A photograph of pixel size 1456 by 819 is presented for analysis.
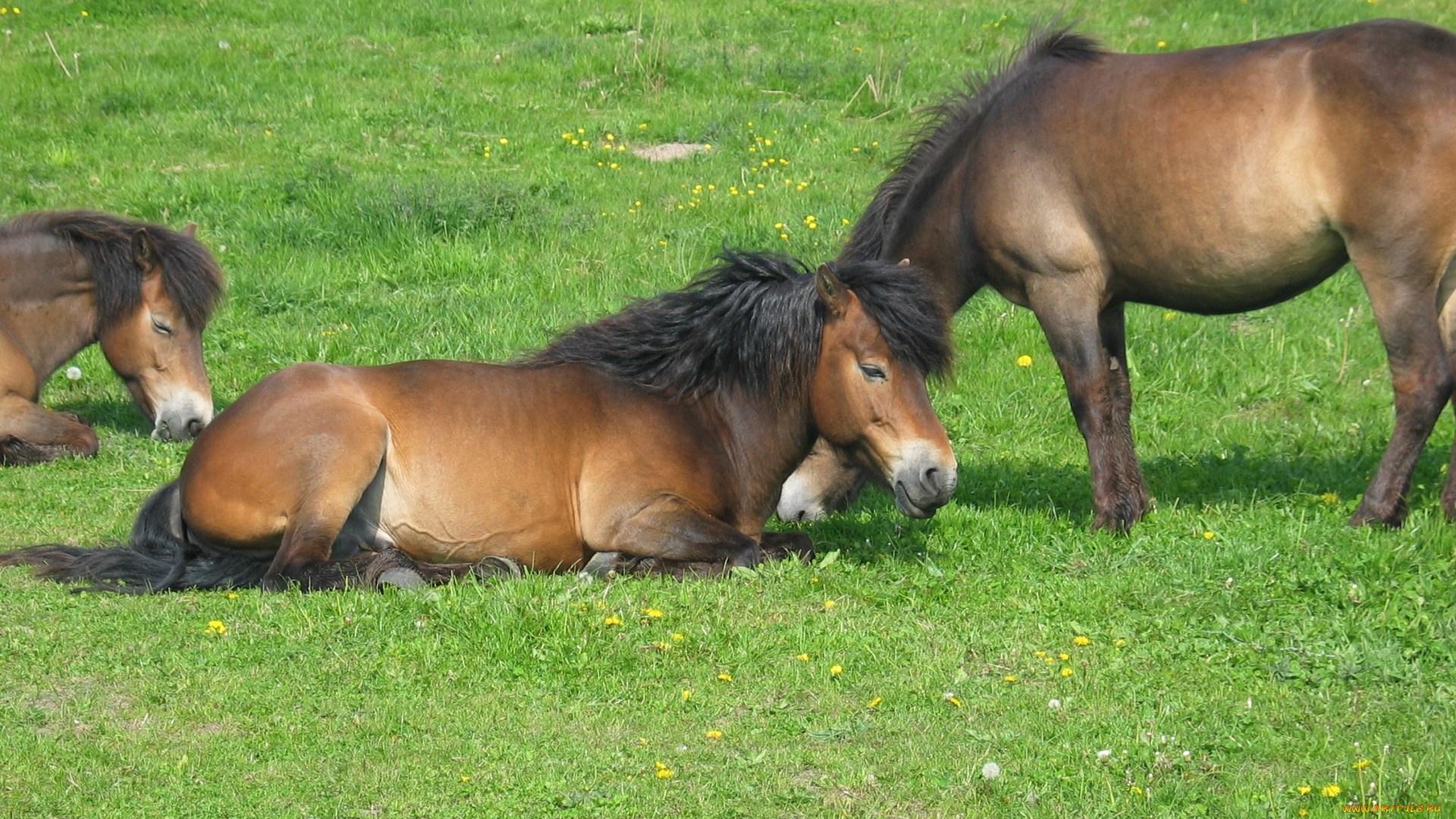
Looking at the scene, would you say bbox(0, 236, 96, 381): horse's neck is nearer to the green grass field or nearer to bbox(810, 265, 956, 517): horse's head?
the green grass field

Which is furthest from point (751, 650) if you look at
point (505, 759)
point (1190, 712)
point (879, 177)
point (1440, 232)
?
point (879, 177)

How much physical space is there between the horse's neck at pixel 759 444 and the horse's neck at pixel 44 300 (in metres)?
5.01

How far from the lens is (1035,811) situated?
405 centimetres

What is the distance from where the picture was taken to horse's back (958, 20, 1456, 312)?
633 centimetres

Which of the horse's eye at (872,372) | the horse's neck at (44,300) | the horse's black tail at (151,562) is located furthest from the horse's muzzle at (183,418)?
the horse's eye at (872,372)

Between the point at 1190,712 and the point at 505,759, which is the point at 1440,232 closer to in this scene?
the point at 1190,712

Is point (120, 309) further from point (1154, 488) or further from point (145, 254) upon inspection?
point (1154, 488)

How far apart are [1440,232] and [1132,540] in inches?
79.7

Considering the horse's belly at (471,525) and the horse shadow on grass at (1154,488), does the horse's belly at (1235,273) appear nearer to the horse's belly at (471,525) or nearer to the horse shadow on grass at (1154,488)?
the horse shadow on grass at (1154,488)

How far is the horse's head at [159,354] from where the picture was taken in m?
9.01

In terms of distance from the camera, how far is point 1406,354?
6.47 metres

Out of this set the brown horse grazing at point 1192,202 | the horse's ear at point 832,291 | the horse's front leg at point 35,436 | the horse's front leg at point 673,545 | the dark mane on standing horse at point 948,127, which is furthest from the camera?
the horse's front leg at point 35,436

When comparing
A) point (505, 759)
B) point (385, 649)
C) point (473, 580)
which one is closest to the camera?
point (505, 759)

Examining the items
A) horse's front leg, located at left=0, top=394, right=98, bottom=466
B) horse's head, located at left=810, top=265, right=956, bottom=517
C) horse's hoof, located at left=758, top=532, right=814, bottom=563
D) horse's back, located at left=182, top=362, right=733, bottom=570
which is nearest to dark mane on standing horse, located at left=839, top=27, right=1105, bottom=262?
horse's head, located at left=810, top=265, right=956, bottom=517
